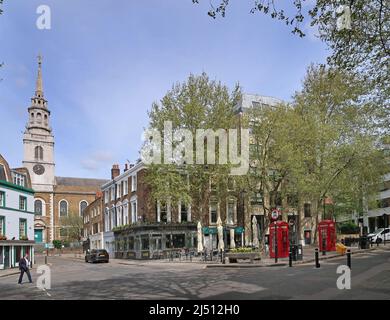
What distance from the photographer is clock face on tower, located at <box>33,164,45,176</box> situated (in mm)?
98438

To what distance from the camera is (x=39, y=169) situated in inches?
3898

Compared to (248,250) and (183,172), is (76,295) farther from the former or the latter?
(183,172)

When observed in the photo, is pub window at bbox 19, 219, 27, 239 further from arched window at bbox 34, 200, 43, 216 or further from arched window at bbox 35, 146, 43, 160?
arched window at bbox 35, 146, 43, 160

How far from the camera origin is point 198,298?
43.8ft

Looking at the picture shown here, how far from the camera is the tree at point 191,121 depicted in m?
38.2

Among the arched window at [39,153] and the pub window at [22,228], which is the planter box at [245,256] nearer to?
the pub window at [22,228]

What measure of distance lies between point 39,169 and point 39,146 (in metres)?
5.18

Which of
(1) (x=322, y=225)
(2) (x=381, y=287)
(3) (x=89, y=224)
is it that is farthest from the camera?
(3) (x=89, y=224)

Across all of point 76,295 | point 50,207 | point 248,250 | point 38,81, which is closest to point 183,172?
point 248,250

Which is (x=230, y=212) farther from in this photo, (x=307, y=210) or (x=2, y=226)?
(x=2, y=226)

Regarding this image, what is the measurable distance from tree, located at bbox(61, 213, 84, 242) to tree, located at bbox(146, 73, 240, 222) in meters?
53.6

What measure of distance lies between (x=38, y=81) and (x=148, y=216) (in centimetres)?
6759

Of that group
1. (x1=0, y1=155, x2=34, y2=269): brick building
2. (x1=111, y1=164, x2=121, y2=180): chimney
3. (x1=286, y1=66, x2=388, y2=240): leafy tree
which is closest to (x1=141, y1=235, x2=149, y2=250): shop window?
(x1=0, y1=155, x2=34, y2=269): brick building

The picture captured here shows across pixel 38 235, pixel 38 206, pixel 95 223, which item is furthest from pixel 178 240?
pixel 38 206
